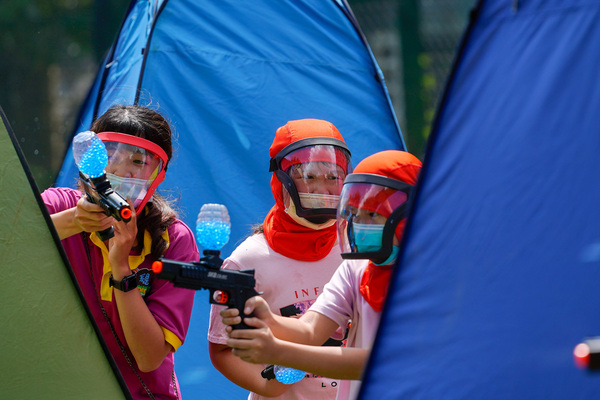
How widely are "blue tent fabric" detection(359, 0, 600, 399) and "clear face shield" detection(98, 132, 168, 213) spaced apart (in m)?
0.86

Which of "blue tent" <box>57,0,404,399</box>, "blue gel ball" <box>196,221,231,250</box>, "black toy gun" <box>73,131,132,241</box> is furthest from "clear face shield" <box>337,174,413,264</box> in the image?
"blue tent" <box>57,0,404,399</box>

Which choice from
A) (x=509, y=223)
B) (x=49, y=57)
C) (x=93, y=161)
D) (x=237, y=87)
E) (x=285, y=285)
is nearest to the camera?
(x=509, y=223)

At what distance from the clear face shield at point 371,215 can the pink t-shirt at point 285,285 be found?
1.09 ft

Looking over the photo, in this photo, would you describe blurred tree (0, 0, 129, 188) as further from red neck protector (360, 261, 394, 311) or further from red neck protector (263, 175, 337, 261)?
red neck protector (360, 261, 394, 311)

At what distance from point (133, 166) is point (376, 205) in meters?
0.61

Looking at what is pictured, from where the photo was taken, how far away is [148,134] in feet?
6.16

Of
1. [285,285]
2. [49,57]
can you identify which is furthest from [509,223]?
[49,57]

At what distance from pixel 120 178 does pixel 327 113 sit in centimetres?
135

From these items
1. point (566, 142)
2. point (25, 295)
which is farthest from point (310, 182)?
point (566, 142)

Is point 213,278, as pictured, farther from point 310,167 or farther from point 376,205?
point 310,167

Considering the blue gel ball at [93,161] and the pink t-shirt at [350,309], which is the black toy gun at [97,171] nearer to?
the blue gel ball at [93,161]

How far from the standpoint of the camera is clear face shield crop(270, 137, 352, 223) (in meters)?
2.00

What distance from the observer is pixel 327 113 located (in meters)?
2.97

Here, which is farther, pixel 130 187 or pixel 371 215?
pixel 130 187
